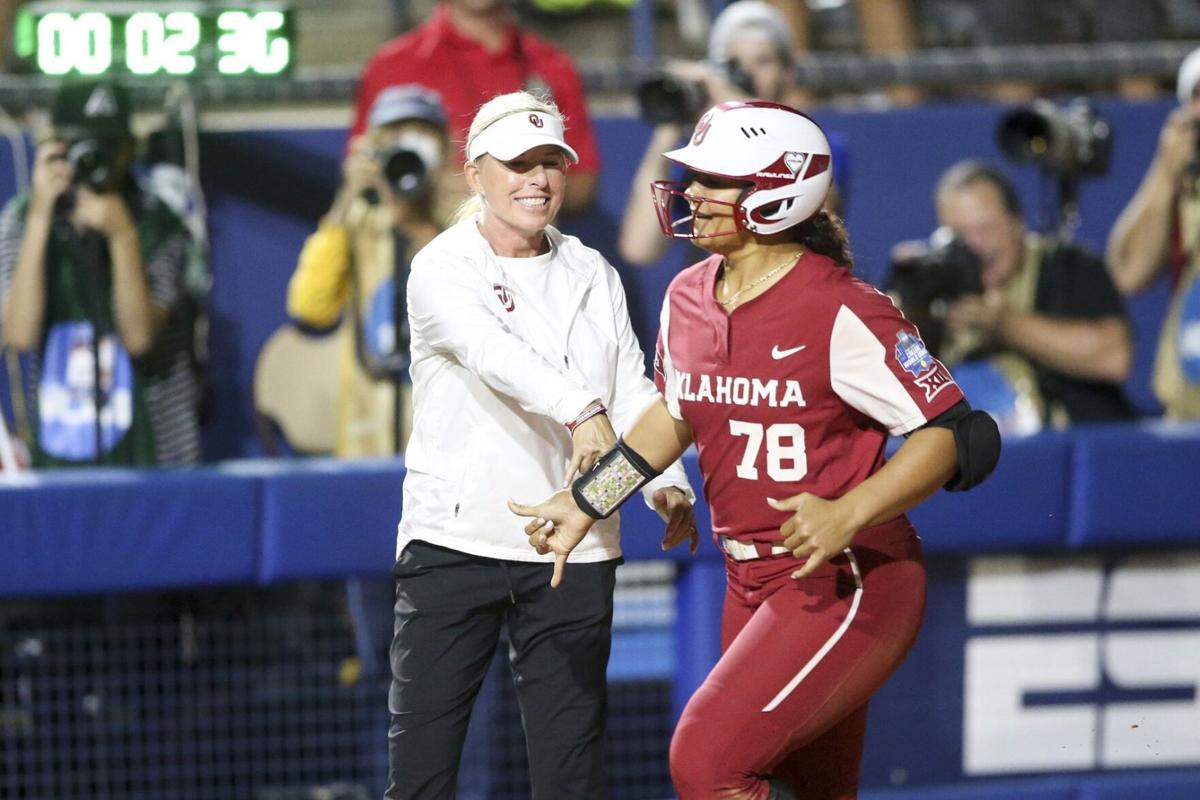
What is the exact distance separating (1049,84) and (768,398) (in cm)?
453

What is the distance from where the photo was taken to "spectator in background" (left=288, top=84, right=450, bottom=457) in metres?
5.33

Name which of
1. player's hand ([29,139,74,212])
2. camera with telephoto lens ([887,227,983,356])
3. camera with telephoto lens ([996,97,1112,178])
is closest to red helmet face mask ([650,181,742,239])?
camera with telephoto lens ([887,227,983,356])

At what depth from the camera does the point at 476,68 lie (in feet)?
19.6

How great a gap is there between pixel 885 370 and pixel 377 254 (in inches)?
112

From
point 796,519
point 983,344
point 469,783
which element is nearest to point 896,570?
point 796,519

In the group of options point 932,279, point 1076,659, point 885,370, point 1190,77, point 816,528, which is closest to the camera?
point 816,528

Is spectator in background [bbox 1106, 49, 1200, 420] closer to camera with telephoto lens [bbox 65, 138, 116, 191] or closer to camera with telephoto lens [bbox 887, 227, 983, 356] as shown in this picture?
camera with telephoto lens [bbox 887, 227, 983, 356]

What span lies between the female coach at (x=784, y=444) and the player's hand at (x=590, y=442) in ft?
0.12

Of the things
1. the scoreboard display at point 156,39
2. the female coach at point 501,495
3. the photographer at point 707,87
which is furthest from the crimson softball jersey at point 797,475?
the scoreboard display at point 156,39

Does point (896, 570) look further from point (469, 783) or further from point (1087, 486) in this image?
point (469, 783)

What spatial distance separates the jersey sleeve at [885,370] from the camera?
324cm

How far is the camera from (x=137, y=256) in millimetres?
5293

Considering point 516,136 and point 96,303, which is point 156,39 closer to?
point 96,303

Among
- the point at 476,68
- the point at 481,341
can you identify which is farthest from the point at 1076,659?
the point at 476,68
